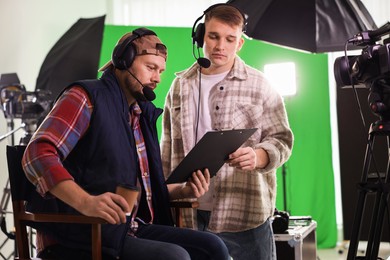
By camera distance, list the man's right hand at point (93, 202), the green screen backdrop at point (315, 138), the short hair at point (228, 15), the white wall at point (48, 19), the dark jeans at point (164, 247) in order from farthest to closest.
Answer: the green screen backdrop at point (315, 138)
the white wall at point (48, 19)
the short hair at point (228, 15)
the dark jeans at point (164, 247)
the man's right hand at point (93, 202)

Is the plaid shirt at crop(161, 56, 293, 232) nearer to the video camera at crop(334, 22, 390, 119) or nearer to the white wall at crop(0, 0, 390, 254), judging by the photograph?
the video camera at crop(334, 22, 390, 119)

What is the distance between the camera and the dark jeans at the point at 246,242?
234 cm

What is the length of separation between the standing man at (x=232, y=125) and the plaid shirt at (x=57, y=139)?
2.36 ft

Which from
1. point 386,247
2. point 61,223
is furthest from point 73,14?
point 61,223

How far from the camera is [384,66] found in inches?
80.4

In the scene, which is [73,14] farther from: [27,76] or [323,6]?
[323,6]

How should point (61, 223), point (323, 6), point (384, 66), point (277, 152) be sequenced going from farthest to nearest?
point (323, 6), point (277, 152), point (384, 66), point (61, 223)

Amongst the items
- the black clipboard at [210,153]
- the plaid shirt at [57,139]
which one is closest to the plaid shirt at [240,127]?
the black clipboard at [210,153]

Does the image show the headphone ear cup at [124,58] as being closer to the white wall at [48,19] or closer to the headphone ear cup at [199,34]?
the headphone ear cup at [199,34]

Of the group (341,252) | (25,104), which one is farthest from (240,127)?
(341,252)

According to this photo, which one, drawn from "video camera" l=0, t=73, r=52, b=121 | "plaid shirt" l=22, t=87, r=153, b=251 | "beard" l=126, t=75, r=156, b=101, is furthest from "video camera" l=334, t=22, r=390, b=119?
"video camera" l=0, t=73, r=52, b=121

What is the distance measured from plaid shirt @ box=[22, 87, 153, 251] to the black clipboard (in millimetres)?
333

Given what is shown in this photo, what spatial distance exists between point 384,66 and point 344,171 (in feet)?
10.6

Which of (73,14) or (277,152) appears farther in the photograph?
(73,14)
